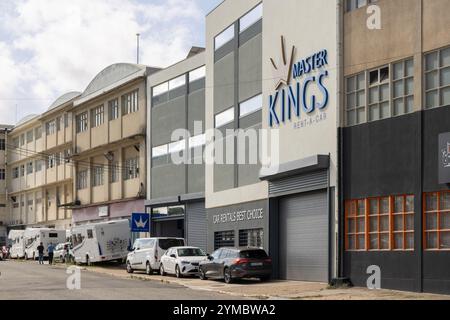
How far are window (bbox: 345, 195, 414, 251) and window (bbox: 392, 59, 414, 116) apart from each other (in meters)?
2.93

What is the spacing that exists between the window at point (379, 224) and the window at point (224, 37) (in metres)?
15.7

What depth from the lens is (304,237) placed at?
31.1 metres

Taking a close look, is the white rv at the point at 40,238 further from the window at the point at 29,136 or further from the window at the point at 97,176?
the window at the point at 29,136

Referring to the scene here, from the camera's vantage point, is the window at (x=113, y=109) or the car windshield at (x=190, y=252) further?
the window at (x=113, y=109)

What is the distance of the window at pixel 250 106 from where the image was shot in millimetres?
35366

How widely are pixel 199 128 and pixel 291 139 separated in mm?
13329

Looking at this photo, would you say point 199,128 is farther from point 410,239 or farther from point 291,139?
point 410,239

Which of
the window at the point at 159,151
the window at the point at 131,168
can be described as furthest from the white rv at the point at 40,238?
the window at the point at 159,151

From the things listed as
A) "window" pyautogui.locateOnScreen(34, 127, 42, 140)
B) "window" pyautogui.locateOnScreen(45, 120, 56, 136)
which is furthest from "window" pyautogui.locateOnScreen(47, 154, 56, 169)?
"window" pyautogui.locateOnScreen(34, 127, 42, 140)

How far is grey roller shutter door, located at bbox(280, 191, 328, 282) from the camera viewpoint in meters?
29.5

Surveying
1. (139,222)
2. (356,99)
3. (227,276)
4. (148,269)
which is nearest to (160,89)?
(139,222)

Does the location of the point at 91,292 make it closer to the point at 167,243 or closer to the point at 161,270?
the point at 161,270

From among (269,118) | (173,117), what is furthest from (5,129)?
(269,118)

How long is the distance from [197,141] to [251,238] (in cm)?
989
